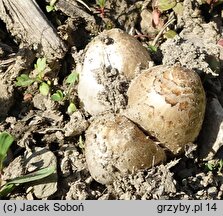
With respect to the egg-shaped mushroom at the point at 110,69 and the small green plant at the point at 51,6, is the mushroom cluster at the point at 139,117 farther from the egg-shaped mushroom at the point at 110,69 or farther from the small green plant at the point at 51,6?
the small green plant at the point at 51,6

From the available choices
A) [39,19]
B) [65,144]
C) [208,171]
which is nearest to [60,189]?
[65,144]

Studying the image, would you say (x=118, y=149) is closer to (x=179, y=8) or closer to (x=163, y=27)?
(x=163, y=27)

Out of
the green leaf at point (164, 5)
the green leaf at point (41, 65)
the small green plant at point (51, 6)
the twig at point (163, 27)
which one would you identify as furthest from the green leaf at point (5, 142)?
the green leaf at point (164, 5)

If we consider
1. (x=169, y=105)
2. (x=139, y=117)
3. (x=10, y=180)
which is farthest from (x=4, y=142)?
(x=169, y=105)

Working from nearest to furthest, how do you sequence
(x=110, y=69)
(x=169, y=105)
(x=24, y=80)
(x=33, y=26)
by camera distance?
(x=169, y=105), (x=110, y=69), (x=24, y=80), (x=33, y=26)

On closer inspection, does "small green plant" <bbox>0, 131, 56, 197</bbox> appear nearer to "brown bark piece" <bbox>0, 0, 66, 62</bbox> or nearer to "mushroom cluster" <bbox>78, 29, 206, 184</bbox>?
"mushroom cluster" <bbox>78, 29, 206, 184</bbox>

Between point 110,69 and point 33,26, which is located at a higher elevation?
point 33,26

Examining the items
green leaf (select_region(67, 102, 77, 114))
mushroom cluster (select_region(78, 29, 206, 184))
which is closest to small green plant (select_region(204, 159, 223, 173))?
mushroom cluster (select_region(78, 29, 206, 184))

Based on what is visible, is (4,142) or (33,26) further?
(33,26)
